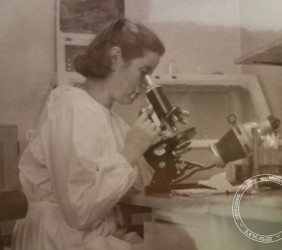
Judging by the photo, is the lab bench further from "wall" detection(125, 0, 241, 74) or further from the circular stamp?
"wall" detection(125, 0, 241, 74)

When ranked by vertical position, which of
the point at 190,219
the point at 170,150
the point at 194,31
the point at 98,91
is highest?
the point at 194,31

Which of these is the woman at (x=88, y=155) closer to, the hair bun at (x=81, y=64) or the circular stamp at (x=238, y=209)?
the hair bun at (x=81, y=64)

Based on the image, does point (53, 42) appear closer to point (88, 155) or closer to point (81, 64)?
point (81, 64)

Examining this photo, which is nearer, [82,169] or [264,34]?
[82,169]

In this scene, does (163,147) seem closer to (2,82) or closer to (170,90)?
(170,90)

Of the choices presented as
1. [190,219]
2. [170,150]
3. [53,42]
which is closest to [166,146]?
[170,150]

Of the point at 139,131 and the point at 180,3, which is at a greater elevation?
the point at 180,3

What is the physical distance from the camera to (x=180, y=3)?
1.03 meters

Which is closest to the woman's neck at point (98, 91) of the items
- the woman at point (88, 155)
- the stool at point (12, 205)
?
the woman at point (88, 155)

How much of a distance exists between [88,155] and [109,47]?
208 millimetres

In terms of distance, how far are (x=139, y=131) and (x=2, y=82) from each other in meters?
0.27

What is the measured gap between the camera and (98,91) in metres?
0.96

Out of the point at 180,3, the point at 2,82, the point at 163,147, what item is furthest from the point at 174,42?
the point at 2,82

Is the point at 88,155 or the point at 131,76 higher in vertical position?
the point at 131,76
